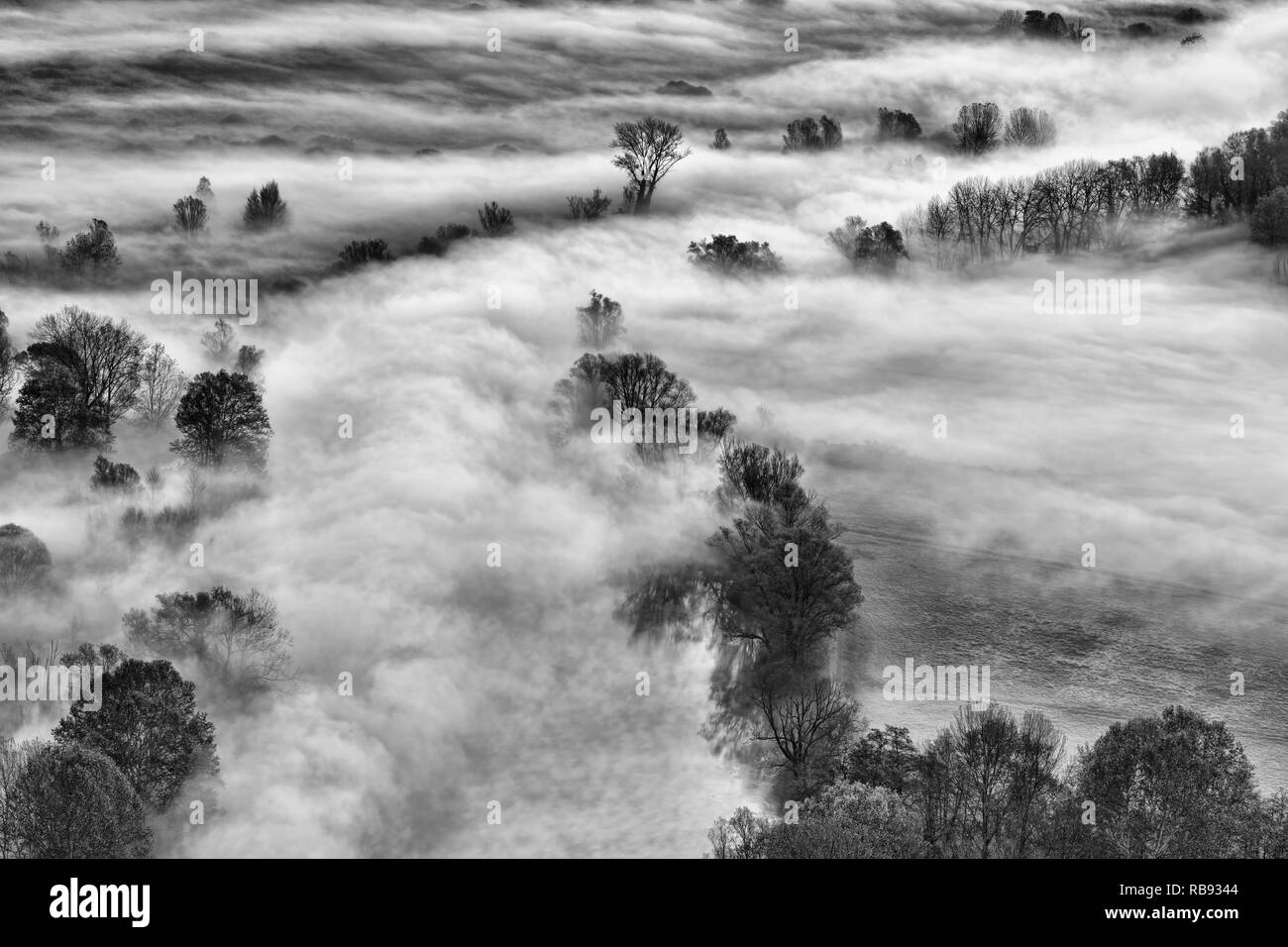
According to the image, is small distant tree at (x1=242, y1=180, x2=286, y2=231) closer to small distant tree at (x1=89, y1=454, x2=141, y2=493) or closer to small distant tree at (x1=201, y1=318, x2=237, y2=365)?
small distant tree at (x1=201, y1=318, x2=237, y2=365)

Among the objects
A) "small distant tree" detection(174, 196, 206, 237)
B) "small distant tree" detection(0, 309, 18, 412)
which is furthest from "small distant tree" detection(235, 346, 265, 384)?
"small distant tree" detection(174, 196, 206, 237)

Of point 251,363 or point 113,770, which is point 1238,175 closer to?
point 251,363

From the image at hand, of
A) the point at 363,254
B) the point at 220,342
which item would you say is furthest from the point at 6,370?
the point at 363,254

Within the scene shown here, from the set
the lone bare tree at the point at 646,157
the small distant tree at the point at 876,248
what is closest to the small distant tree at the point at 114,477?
the lone bare tree at the point at 646,157

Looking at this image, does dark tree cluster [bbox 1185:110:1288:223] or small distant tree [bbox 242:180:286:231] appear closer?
dark tree cluster [bbox 1185:110:1288:223]

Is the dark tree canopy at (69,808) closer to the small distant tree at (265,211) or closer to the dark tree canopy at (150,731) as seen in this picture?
the dark tree canopy at (150,731)
